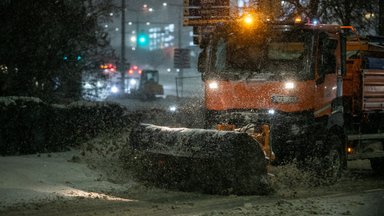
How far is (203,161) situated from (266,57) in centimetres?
243

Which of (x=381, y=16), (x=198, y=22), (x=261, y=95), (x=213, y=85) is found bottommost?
(x=261, y=95)

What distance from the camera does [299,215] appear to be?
25.6 ft

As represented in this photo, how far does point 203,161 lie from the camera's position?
30.3ft

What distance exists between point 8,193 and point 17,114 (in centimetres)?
404

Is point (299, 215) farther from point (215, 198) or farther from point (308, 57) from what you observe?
point (308, 57)

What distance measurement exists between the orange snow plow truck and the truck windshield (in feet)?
0.06

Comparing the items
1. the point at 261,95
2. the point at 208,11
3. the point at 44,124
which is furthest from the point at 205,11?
the point at 44,124

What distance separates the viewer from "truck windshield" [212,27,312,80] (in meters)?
10.1

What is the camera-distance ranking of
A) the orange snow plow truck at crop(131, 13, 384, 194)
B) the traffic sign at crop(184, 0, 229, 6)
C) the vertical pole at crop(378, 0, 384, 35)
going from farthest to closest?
the vertical pole at crop(378, 0, 384, 35) < the traffic sign at crop(184, 0, 229, 6) < the orange snow plow truck at crop(131, 13, 384, 194)

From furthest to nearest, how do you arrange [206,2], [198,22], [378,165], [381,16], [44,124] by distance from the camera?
1. [381,16]
2. [206,2]
3. [198,22]
4. [378,165]
5. [44,124]

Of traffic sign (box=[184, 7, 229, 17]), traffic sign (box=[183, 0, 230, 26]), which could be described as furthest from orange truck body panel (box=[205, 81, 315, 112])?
traffic sign (box=[184, 7, 229, 17])

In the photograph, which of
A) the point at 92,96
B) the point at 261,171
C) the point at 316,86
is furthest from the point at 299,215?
the point at 92,96

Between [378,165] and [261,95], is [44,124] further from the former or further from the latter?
[378,165]

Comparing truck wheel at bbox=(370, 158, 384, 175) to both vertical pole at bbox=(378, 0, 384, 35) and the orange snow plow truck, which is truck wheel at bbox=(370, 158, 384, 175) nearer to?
the orange snow plow truck
